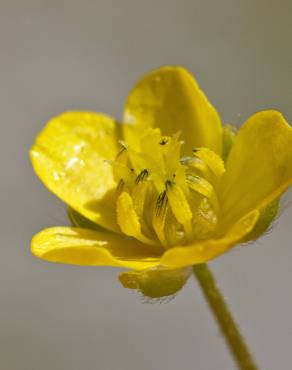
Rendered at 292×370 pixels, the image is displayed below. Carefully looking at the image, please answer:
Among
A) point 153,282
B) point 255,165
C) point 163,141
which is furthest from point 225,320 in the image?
point 163,141

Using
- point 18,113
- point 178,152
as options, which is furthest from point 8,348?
point 178,152

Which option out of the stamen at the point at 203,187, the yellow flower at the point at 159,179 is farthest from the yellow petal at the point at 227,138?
the stamen at the point at 203,187

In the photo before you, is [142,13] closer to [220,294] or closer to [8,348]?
[8,348]

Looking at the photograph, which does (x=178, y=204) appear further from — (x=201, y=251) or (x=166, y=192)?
(x=201, y=251)

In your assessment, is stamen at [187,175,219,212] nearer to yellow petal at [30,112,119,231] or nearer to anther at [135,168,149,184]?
anther at [135,168,149,184]

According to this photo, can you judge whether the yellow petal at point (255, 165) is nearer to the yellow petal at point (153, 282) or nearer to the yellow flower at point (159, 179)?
the yellow flower at point (159, 179)

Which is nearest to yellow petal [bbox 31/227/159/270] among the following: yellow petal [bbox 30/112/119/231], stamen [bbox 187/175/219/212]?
yellow petal [bbox 30/112/119/231]

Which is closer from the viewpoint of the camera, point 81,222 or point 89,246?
point 89,246
